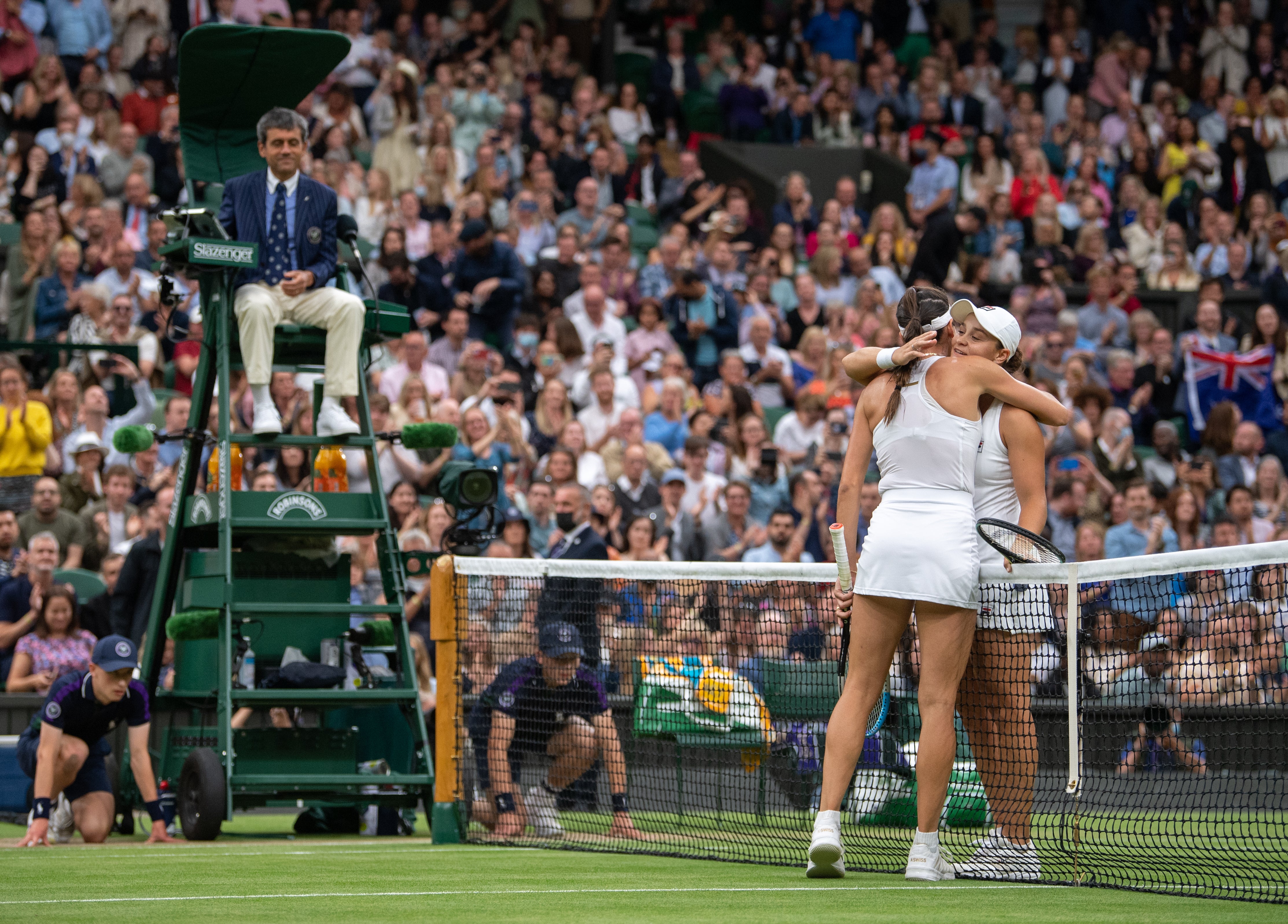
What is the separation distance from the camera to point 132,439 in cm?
947

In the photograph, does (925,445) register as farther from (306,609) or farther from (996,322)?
(306,609)

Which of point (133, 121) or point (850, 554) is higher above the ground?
point (133, 121)

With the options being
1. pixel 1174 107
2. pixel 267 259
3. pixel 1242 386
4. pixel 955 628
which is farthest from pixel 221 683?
pixel 1174 107

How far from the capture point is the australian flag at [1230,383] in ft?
57.0

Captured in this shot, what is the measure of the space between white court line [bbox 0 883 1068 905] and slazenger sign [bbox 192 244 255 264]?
3995 mm

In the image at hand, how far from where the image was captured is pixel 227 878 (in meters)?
6.88

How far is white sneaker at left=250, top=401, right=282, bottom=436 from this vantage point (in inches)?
372

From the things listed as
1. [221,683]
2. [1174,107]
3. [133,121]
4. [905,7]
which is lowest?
[221,683]

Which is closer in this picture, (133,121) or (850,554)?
(850,554)

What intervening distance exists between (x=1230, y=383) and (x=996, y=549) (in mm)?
11596

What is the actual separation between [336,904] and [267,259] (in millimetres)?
4709

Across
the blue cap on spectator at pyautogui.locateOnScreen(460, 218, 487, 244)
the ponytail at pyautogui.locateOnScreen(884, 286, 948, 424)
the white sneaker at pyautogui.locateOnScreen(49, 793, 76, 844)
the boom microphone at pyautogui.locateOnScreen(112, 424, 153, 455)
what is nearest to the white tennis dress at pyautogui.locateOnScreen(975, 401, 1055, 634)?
the ponytail at pyautogui.locateOnScreen(884, 286, 948, 424)

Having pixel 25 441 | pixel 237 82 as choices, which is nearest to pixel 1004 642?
pixel 237 82

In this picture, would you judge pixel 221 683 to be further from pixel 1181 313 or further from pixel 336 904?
pixel 1181 313
